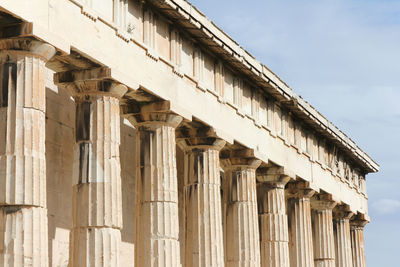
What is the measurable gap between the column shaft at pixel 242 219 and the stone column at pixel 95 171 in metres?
11.3

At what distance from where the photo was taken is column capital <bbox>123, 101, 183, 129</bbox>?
31.3 metres

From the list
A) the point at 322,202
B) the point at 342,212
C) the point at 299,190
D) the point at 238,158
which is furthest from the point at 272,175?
the point at 342,212

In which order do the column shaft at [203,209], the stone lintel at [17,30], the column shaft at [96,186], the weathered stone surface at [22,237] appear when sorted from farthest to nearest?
the column shaft at [203,209], the column shaft at [96,186], the stone lintel at [17,30], the weathered stone surface at [22,237]

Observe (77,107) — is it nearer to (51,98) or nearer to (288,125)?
(51,98)

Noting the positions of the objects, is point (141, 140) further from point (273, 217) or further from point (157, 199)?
point (273, 217)

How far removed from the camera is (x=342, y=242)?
181ft

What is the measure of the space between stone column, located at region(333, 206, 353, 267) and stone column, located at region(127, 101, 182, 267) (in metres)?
25.5

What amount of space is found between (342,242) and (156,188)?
26.7 m

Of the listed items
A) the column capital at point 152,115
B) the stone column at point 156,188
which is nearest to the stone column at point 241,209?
the stone column at point 156,188

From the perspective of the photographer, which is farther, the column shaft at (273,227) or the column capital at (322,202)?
the column capital at (322,202)

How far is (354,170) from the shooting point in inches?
2283

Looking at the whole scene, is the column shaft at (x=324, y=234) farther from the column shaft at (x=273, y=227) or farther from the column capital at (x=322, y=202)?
the column shaft at (x=273, y=227)

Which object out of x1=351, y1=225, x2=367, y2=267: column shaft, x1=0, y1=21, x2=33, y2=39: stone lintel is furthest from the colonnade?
x1=351, y1=225, x2=367, y2=267: column shaft

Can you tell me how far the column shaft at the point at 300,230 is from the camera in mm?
46000
